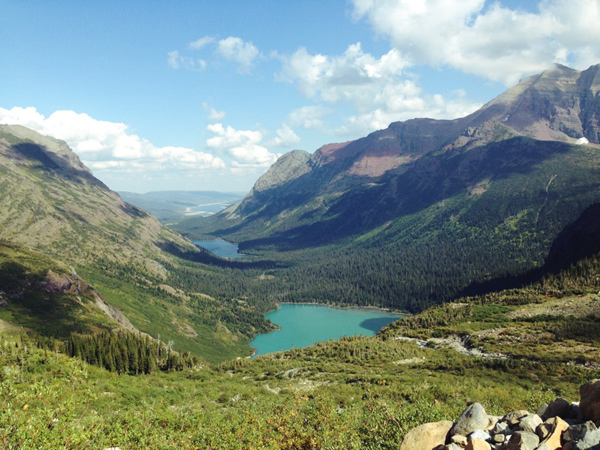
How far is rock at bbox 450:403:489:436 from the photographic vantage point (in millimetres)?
17766

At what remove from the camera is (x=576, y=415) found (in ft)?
60.6

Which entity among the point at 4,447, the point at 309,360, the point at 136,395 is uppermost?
the point at 4,447

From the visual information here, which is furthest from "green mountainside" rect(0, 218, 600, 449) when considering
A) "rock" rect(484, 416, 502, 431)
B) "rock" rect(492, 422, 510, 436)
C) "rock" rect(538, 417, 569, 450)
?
"rock" rect(538, 417, 569, 450)

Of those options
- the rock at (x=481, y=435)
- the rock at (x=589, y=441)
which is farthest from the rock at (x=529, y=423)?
the rock at (x=589, y=441)

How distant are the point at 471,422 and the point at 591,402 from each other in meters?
5.81

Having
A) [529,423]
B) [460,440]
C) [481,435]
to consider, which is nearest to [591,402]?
[529,423]

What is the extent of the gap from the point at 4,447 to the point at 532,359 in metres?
71.5

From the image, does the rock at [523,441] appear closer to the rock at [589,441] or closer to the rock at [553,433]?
the rock at [553,433]

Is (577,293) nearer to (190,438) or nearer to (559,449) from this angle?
(559,449)

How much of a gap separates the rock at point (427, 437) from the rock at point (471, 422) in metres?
0.52

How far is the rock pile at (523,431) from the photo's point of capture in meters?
14.6

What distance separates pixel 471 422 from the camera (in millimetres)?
17953

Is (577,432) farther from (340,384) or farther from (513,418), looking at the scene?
(340,384)

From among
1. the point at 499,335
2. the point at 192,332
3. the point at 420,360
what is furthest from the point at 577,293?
the point at 192,332
